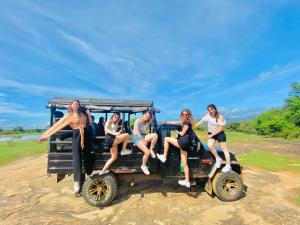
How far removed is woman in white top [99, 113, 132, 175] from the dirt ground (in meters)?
1.02

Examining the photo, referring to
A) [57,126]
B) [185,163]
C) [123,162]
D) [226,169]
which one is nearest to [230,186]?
[226,169]

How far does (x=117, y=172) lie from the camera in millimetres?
5500

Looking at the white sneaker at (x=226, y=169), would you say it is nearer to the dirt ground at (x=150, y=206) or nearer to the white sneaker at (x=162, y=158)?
the dirt ground at (x=150, y=206)

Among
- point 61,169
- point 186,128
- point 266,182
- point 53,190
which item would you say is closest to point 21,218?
point 61,169

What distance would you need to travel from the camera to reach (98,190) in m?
5.40

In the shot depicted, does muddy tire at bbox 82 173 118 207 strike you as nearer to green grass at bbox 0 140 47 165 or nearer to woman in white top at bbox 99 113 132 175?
woman in white top at bbox 99 113 132 175

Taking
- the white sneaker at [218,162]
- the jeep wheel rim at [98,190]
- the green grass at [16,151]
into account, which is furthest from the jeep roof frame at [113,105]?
the green grass at [16,151]

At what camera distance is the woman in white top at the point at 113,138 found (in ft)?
17.1

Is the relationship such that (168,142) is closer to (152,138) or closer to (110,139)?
(152,138)

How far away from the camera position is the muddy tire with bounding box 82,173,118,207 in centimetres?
528

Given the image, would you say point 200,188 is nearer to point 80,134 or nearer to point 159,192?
point 159,192

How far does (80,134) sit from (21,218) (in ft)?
6.50

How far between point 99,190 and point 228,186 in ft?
10.1

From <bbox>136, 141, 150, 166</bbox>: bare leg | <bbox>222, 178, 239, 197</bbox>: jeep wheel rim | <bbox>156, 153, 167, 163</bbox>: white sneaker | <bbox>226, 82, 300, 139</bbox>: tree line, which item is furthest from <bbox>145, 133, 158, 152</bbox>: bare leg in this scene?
<bbox>226, 82, 300, 139</bbox>: tree line
